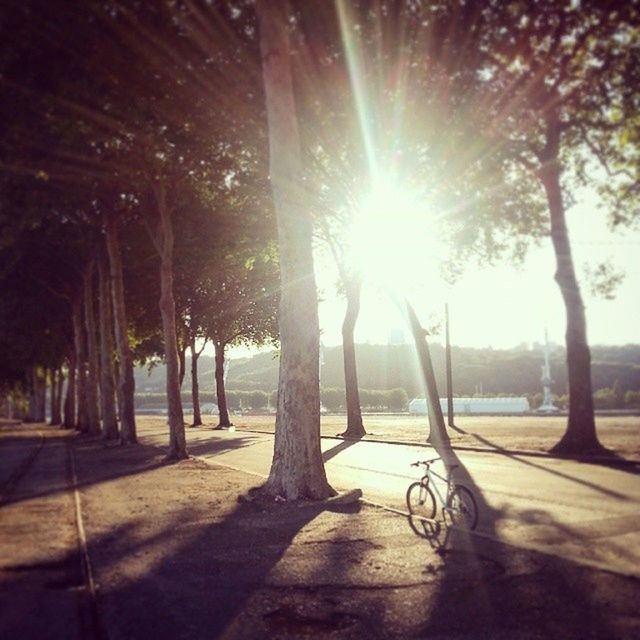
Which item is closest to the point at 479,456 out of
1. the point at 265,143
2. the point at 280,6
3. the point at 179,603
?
the point at 265,143

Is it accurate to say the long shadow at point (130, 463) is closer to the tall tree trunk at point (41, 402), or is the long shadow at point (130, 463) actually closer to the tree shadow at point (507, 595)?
the tree shadow at point (507, 595)

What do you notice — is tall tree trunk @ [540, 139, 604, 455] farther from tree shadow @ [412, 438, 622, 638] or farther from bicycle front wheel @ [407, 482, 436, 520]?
tree shadow @ [412, 438, 622, 638]

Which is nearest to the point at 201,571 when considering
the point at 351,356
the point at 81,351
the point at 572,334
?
the point at 572,334

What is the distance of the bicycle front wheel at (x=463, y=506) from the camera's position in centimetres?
902

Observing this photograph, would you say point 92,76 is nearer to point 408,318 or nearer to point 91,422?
point 408,318

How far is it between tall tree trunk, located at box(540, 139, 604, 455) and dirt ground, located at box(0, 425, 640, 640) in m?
11.8

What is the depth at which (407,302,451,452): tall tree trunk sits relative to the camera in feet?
88.0

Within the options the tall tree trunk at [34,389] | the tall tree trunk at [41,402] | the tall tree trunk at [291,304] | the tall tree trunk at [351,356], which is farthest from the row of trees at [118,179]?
the tall tree trunk at [41,402]

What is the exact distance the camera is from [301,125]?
18688 millimetres

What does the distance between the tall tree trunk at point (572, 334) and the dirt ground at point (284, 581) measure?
11.8 metres

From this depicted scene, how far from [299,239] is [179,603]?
26.3ft

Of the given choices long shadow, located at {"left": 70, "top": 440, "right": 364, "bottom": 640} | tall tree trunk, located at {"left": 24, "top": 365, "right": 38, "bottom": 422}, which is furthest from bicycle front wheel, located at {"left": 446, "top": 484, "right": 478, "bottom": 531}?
tall tree trunk, located at {"left": 24, "top": 365, "right": 38, "bottom": 422}

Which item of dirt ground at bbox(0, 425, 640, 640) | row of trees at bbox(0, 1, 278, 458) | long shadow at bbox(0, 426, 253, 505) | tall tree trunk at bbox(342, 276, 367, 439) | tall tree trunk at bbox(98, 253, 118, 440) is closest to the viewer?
dirt ground at bbox(0, 425, 640, 640)

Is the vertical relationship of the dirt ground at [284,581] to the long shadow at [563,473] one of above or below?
above
